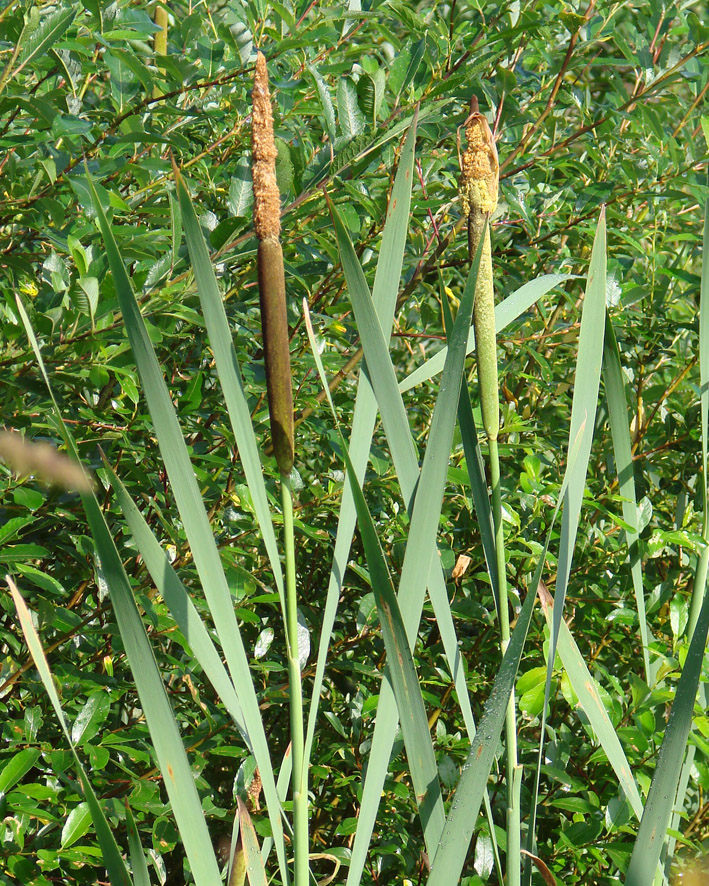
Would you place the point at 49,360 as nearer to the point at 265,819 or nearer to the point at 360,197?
the point at 360,197

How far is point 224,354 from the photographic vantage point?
0.52m

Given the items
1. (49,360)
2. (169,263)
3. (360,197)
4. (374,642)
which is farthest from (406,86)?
(374,642)

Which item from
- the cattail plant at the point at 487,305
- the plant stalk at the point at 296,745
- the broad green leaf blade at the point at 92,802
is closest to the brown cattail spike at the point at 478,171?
the cattail plant at the point at 487,305

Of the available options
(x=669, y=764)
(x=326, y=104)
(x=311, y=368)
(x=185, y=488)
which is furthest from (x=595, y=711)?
(x=326, y=104)

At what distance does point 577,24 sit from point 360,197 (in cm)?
50

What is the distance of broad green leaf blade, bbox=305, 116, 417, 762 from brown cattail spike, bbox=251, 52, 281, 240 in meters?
0.12

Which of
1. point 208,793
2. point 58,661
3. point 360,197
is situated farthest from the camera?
point 58,661

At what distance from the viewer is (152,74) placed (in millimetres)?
1206

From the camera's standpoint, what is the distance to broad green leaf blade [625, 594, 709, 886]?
0.52 m

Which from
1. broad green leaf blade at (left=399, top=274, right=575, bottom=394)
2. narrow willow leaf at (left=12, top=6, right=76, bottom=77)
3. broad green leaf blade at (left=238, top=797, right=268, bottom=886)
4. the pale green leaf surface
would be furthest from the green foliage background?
broad green leaf blade at (left=238, top=797, right=268, bottom=886)

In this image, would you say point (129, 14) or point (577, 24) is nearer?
point (129, 14)

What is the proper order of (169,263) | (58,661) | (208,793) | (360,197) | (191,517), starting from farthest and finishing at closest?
1. (58,661)
2. (208,793)
3. (360,197)
4. (169,263)
5. (191,517)

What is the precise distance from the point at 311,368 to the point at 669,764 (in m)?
0.90

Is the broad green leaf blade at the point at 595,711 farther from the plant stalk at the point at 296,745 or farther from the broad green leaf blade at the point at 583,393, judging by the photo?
the plant stalk at the point at 296,745
